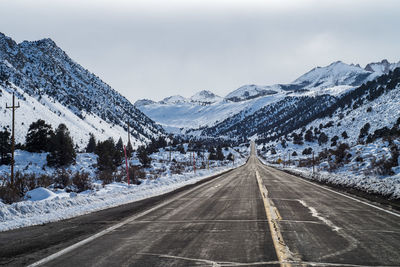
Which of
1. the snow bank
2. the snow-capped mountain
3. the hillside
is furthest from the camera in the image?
the snow-capped mountain

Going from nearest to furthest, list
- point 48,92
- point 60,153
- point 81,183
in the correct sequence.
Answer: point 81,183, point 60,153, point 48,92

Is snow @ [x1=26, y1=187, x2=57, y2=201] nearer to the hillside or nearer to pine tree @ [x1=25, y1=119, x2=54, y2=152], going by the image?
the hillside

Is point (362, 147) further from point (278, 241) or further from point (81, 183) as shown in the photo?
point (278, 241)

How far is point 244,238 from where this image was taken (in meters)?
5.50

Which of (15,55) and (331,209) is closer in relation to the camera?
(331,209)

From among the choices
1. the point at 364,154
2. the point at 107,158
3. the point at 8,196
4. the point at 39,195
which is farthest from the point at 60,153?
the point at 364,154

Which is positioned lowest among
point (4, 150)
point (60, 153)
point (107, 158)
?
point (107, 158)

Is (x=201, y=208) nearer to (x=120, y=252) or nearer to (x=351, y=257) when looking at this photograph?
(x=120, y=252)

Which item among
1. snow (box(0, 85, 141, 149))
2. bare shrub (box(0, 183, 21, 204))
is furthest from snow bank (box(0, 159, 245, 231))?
snow (box(0, 85, 141, 149))

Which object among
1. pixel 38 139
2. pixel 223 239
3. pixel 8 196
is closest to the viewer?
pixel 223 239

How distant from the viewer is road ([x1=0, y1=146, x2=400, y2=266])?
4352 millimetres

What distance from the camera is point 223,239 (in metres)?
5.46

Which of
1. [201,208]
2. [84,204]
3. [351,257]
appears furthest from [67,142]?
[351,257]

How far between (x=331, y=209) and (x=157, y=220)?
526cm
